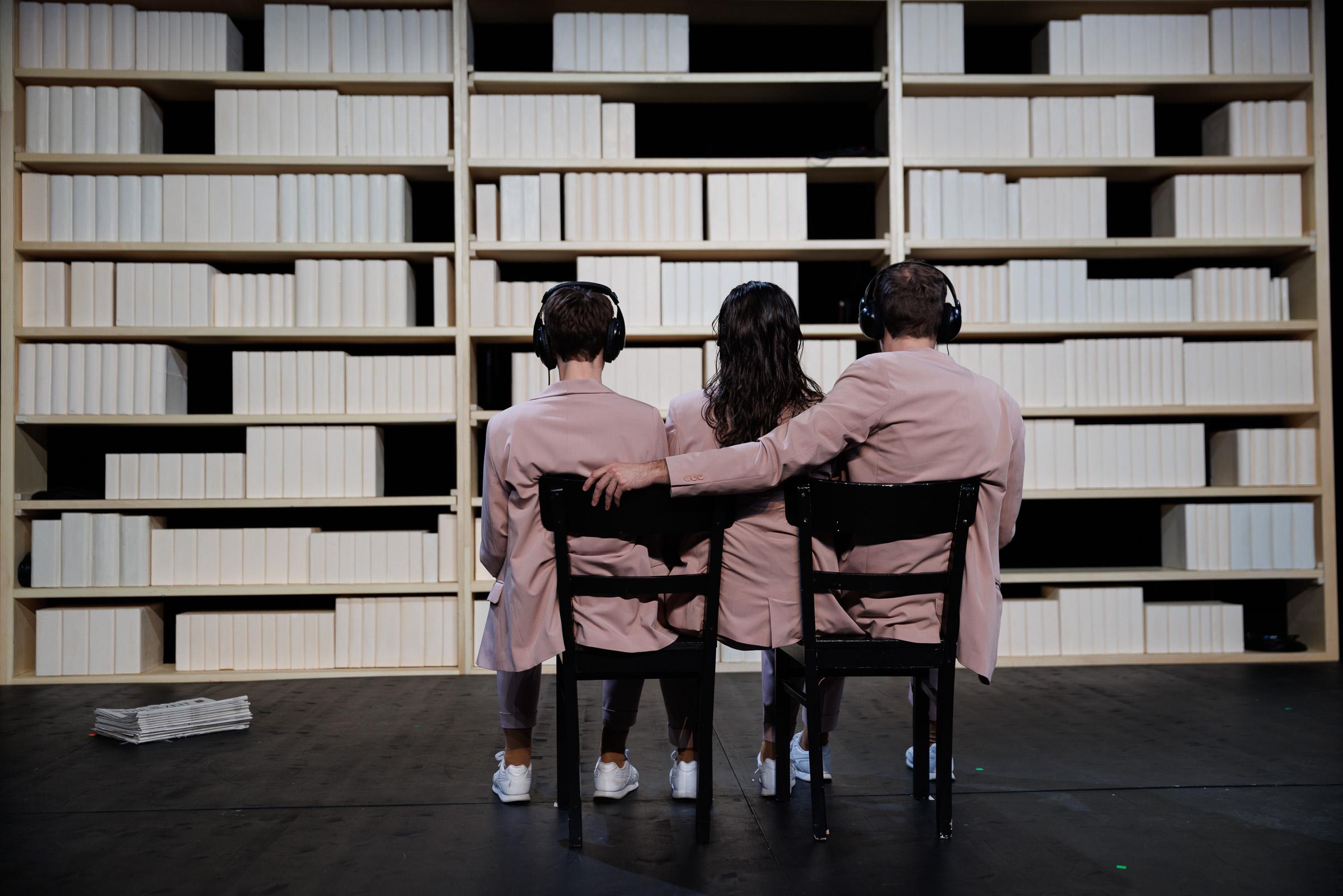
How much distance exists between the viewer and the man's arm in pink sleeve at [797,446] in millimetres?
1970

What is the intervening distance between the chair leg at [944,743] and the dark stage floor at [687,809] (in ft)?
0.16

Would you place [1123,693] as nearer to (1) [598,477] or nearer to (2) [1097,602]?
(2) [1097,602]

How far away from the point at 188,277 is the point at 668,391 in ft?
6.65

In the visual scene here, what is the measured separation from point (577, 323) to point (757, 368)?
0.41 meters

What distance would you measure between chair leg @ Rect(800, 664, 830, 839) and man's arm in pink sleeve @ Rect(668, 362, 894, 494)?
0.40 meters

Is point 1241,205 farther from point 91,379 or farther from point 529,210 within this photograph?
point 91,379

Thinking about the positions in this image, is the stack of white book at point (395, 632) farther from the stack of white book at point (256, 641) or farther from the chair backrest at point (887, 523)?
the chair backrest at point (887, 523)

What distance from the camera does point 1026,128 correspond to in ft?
14.1

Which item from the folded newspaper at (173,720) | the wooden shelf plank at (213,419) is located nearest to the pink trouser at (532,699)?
the folded newspaper at (173,720)

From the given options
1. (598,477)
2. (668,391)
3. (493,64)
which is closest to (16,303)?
(493,64)

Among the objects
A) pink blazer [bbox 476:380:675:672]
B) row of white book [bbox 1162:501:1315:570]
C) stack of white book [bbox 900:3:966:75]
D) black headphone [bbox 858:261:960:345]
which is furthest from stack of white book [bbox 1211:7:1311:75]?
pink blazer [bbox 476:380:675:672]

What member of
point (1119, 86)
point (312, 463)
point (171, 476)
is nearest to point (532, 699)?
point (312, 463)

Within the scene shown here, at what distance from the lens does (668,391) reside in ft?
13.9

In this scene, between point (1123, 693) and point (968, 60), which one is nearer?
point (1123, 693)
